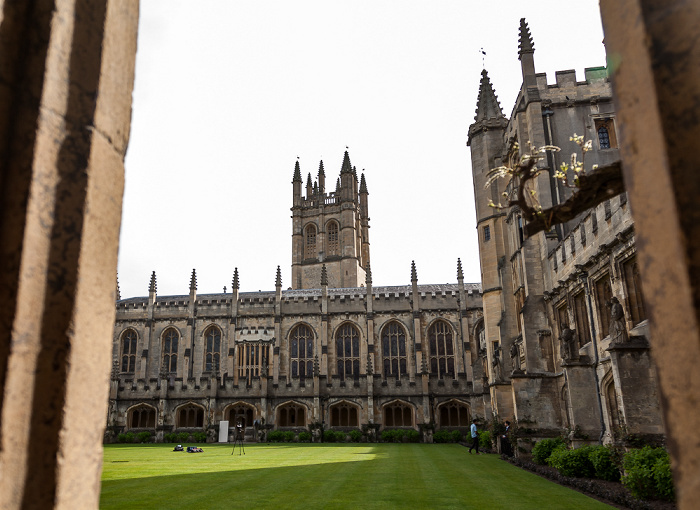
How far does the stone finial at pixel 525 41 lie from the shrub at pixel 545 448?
12.2m

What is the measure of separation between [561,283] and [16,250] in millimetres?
15301

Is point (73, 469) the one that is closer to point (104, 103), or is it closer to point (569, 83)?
point (104, 103)

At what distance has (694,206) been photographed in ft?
5.31

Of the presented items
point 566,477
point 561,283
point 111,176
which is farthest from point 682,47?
point 561,283

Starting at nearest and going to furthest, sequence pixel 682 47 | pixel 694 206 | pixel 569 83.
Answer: pixel 694 206 → pixel 682 47 → pixel 569 83

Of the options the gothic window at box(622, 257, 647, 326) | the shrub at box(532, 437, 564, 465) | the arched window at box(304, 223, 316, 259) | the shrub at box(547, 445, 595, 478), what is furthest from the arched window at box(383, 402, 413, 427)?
the arched window at box(304, 223, 316, 259)

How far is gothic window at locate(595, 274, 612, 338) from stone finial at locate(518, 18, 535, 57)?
9117 millimetres

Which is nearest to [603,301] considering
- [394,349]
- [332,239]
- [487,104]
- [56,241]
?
[487,104]

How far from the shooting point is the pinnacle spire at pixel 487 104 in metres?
23.6

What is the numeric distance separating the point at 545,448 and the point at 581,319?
341cm

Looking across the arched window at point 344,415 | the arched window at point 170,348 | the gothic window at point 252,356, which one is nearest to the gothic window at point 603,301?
the arched window at point 344,415

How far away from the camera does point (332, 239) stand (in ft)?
177

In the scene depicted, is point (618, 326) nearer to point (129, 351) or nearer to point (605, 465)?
point (605, 465)

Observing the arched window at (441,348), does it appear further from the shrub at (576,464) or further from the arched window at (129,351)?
the shrub at (576,464)
